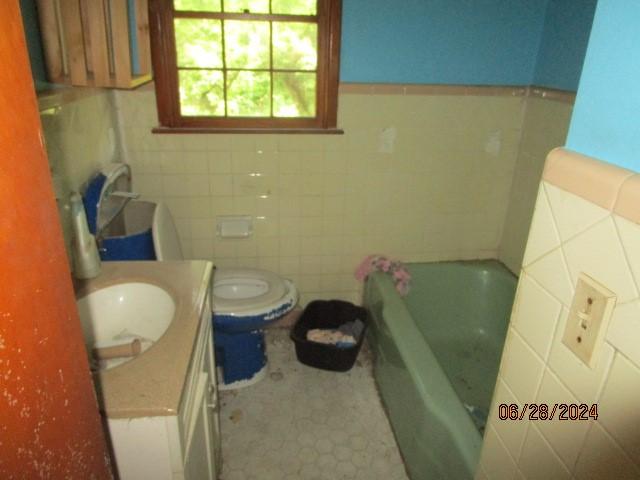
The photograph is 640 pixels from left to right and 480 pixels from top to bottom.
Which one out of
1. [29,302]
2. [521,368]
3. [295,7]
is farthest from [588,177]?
[295,7]

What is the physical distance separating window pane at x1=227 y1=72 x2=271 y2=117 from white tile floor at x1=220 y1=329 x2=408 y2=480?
4.13 ft

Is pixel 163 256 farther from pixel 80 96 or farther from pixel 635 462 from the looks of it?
pixel 635 462

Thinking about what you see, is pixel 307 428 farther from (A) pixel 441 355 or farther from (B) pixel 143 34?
(B) pixel 143 34

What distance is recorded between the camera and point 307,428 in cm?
190

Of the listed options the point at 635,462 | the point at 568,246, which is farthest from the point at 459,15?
the point at 635,462

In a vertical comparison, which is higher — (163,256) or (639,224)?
(639,224)

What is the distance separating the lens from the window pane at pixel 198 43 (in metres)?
1.94

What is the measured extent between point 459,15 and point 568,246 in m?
1.78

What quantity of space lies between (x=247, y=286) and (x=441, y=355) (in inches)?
41.9

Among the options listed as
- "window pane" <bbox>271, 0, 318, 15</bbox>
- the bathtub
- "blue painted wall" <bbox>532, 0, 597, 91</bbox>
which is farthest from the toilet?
"blue painted wall" <bbox>532, 0, 597, 91</bbox>

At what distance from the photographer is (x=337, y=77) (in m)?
2.05

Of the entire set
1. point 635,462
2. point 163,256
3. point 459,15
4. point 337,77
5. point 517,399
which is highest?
point 459,15

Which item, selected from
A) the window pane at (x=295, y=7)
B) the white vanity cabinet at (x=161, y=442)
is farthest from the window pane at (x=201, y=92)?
the white vanity cabinet at (x=161, y=442)
